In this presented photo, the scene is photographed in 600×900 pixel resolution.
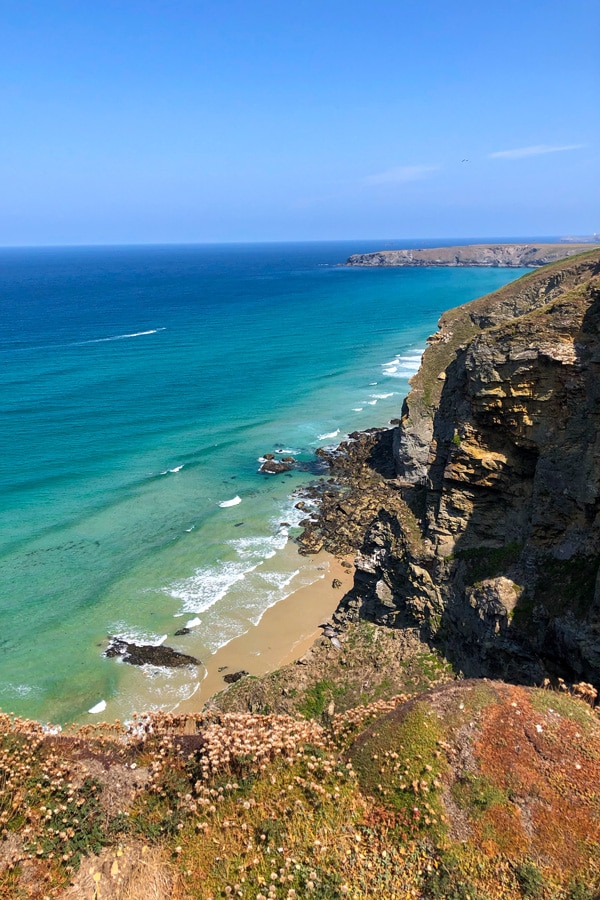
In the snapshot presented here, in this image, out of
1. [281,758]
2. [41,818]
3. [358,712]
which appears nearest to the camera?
[41,818]

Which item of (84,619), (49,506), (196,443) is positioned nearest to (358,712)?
(84,619)

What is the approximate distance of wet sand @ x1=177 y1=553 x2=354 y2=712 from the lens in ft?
102

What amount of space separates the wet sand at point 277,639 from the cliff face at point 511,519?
6066 mm

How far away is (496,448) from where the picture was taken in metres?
24.6

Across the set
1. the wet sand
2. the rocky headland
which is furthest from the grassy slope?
the wet sand

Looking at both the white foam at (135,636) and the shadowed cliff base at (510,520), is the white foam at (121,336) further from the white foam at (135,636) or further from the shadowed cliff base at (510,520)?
the shadowed cliff base at (510,520)

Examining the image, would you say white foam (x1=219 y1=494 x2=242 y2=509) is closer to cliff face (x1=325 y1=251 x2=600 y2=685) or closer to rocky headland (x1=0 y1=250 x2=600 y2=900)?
cliff face (x1=325 y1=251 x2=600 y2=685)

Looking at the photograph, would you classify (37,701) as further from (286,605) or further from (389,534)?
(389,534)

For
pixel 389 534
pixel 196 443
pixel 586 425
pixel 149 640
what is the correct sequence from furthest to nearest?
pixel 196 443 → pixel 149 640 → pixel 389 534 → pixel 586 425

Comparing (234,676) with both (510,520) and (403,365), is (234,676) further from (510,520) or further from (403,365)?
(403,365)

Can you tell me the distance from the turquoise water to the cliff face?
13.6m

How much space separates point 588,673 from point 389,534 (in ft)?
38.4

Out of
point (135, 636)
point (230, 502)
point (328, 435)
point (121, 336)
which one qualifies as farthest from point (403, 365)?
point (135, 636)

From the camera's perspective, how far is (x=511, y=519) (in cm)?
2405
